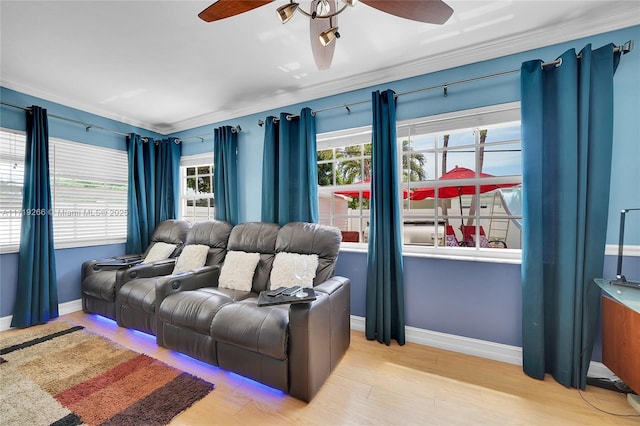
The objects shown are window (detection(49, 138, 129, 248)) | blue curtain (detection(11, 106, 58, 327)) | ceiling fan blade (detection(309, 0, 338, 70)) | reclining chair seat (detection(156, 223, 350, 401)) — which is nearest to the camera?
ceiling fan blade (detection(309, 0, 338, 70))

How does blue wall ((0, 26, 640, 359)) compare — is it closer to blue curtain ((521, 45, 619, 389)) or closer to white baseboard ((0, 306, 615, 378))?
white baseboard ((0, 306, 615, 378))

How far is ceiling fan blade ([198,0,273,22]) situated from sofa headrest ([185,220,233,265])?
7.07 feet

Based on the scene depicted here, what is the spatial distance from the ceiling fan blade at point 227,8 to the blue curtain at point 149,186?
2.98 meters

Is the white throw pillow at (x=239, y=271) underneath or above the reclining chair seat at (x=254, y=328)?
above

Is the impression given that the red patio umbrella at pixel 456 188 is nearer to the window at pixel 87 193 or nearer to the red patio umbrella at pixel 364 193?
the red patio umbrella at pixel 364 193

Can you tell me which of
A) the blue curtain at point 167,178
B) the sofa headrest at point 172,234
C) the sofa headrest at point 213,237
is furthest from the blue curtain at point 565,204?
the blue curtain at point 167,178

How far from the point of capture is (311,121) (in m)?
2.72

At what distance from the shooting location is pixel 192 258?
2789mm

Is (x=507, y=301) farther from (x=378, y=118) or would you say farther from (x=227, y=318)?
(x=227, y=318)

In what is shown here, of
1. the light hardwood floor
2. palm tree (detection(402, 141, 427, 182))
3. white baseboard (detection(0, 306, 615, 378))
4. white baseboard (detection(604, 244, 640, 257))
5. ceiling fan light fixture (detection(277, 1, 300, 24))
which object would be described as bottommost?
the light hardwood floor

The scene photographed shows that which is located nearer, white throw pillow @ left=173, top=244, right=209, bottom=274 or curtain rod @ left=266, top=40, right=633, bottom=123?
curtain rod @ left=266, top=40, right=633, bottom=123

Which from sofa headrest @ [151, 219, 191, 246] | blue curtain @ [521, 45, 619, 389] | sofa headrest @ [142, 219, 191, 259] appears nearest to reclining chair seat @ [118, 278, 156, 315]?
sofa headrest @ [142, 219, 191, 259]

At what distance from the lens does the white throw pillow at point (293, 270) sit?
7.14ft

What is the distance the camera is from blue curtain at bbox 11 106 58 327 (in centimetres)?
259
